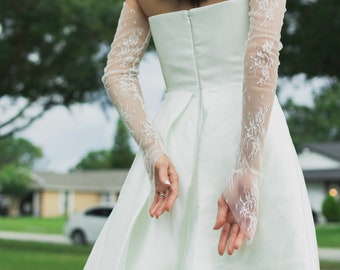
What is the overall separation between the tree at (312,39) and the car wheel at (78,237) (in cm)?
1813

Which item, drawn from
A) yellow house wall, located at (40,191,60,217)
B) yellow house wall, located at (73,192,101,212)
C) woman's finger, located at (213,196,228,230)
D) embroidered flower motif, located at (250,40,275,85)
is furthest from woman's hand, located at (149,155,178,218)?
yellow house wall, located at (40,191,60,217)

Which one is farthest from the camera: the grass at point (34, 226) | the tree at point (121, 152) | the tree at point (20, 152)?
the tree at point (20, 152)

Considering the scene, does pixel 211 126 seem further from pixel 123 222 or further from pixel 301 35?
pixel 301 35

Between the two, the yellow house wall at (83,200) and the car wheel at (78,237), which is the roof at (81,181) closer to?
the yellow house wall at (83,200)

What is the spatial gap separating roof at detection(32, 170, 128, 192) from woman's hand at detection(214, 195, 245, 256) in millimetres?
63182

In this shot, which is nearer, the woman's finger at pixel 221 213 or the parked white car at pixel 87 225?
the woman's finger at pixel 221 213

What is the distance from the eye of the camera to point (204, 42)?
2107 millimetres

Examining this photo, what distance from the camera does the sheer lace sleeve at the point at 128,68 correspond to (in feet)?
7.47

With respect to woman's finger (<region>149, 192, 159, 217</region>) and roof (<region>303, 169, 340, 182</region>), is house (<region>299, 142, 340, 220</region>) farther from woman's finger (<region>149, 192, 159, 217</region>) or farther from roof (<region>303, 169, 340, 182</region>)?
woman's finger (<region>149, 192, 159, 217</region>)

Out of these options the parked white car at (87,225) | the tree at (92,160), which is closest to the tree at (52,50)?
the parked white car at (87,225)

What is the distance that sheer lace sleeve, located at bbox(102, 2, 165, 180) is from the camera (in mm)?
2277

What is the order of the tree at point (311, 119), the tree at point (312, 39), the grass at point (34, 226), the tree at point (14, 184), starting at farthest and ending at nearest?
1. the tree at point (14, 184)
2. the tree at point (311, 119)
3. the grass at point (34, 226)
4. the tree at point (312, 39)

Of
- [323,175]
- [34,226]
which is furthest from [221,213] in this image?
[34,226]

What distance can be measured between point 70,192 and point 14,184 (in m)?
5.65
